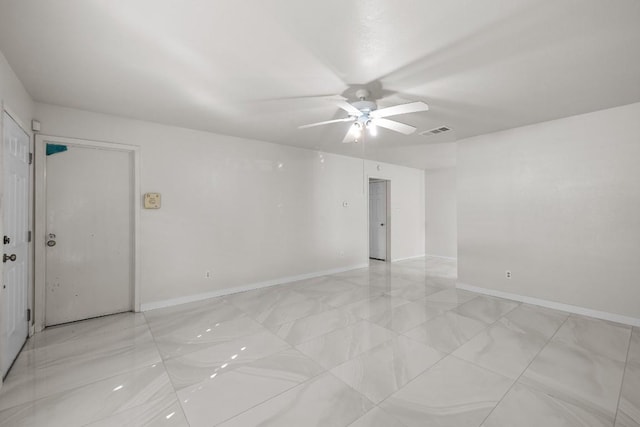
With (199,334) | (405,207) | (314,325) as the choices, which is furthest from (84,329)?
(405,207)

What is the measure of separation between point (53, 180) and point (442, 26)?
4.26 meters

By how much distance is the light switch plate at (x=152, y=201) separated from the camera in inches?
144

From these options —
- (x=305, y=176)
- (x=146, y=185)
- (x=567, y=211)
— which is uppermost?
(x=305, y=176)

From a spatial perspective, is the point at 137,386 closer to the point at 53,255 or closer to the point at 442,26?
the point at 53,255

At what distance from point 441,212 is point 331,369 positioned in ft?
21.4

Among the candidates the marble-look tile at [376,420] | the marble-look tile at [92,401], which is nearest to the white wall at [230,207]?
the marble-look tile at [92,401]

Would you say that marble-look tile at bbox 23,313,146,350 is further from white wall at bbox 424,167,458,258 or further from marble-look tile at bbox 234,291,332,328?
white wall at bbox 424,167,458,258

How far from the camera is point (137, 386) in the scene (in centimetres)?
208

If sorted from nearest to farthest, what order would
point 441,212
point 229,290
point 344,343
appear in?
1. point 344,343
2. point 229,290
3. point 441,212

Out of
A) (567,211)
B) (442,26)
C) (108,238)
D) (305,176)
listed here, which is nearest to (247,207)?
(305,176)

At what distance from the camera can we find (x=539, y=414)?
1.78m

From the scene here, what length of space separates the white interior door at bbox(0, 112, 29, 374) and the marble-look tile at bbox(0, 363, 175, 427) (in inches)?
23.8

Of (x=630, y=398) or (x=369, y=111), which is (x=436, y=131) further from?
(x=630, y=398)

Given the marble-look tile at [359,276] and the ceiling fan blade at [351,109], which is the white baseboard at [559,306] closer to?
the marble-look tile at [359,276]
